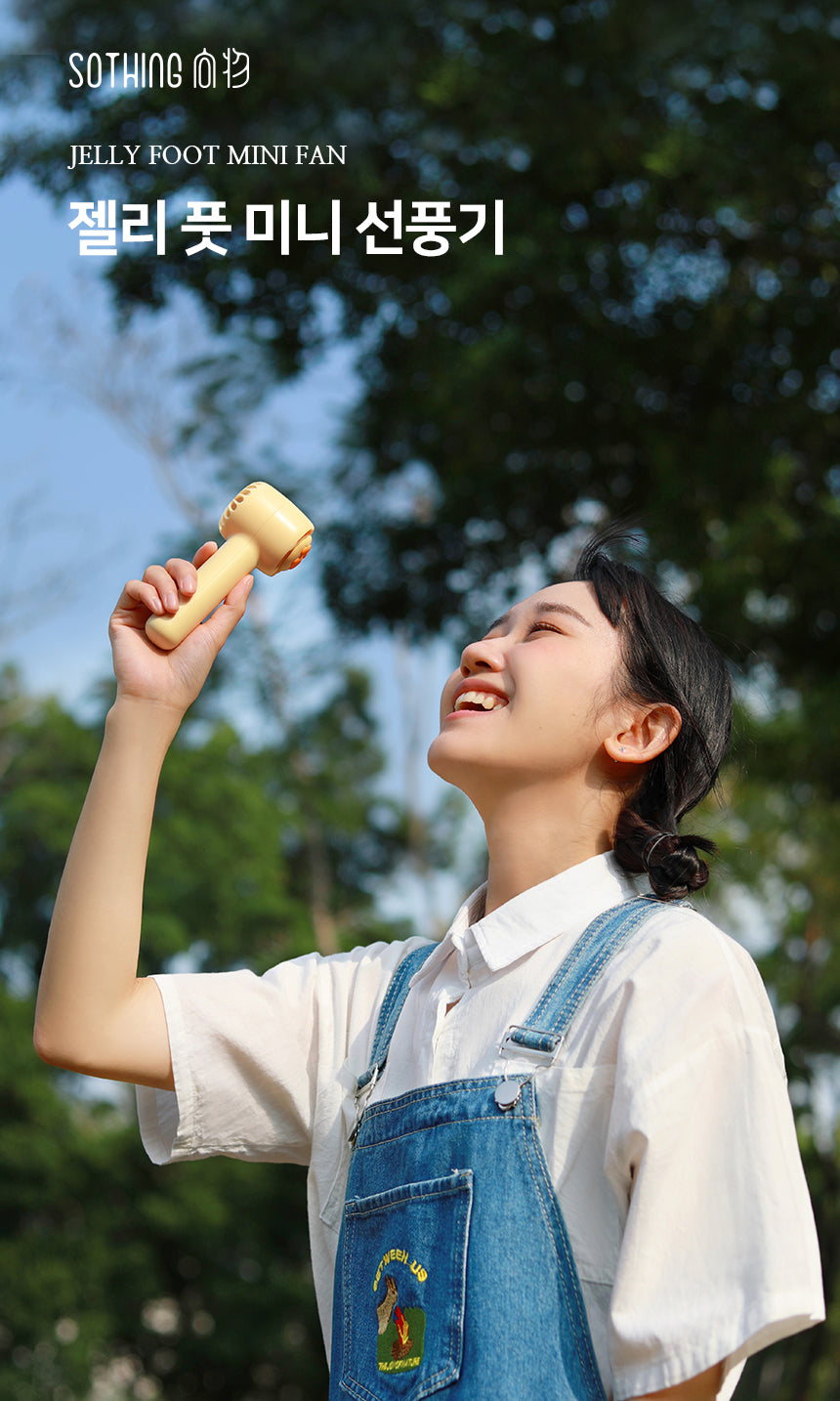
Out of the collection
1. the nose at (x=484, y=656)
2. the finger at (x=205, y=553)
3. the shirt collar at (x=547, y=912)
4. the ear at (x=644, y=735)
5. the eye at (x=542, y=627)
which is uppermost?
the finger at (x=205, y=553)

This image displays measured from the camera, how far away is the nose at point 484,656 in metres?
1.50

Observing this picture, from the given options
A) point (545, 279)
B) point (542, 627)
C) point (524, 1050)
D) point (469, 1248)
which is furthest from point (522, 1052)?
point (545, 279)

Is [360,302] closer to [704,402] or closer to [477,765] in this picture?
[704,402]

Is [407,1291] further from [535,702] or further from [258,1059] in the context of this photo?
[535,702]

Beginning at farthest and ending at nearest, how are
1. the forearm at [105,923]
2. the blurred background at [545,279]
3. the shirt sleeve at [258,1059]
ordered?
the blurred background at [545,279] → the shirt sleeve at [258,1059] → the forearm at [105,923]

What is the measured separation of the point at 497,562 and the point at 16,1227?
8.66 meters

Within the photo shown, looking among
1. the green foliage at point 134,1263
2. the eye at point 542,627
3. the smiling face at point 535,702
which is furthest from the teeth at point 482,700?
the green foliage at point 134,1263

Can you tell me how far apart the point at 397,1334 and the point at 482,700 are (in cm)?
65

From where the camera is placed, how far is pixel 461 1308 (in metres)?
1.16

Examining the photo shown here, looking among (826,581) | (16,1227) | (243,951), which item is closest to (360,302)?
(826,581)

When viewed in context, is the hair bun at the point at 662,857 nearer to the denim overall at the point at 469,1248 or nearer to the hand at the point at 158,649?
the denim overall at the point at 469,1248

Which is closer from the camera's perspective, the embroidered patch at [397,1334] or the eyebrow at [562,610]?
the embroidered patch at [397,1334]

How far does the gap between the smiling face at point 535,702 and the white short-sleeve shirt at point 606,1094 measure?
120 mm

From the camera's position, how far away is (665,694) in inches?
60.7
